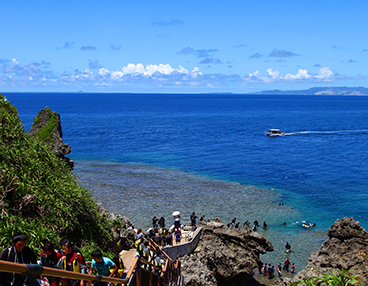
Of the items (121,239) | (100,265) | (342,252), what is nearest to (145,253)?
(121,239)

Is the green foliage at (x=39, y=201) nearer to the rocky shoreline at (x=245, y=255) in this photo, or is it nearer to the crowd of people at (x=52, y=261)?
the rocky shoreline at (x=245, y=255)

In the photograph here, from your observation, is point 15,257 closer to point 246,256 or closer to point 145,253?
point 145,253

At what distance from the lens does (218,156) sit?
241 ft

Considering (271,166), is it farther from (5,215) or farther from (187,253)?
(5,215)

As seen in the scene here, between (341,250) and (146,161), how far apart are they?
48676 millimetres

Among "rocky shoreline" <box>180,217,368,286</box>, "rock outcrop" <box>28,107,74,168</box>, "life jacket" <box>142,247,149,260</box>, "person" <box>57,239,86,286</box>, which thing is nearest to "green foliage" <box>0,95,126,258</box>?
"life jacket" <box>142,247,149,260</box>

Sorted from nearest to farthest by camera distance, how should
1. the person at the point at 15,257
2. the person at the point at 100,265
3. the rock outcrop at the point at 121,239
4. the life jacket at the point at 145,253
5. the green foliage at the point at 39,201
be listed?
1. the person at the point at 15,257
2. the person at the point at 100,265
3. the green foliage at the point at 39,201
4. the life jacket at the point at 145,253
5. the rock outcrop at the point at 121,239

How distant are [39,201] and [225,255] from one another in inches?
709

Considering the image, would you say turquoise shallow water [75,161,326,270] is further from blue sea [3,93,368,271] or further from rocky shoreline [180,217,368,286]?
rocky shoreline [180,217,368,286]

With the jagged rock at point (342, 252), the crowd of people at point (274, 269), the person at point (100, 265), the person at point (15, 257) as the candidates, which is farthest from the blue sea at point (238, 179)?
the person at point (15, 257)

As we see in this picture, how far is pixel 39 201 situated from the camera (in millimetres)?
14086

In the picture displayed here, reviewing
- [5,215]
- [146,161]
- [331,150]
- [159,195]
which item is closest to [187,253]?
[5,215]

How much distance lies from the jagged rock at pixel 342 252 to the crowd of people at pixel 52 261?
15.0m

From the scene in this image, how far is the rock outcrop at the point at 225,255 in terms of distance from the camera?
83.2 ft
